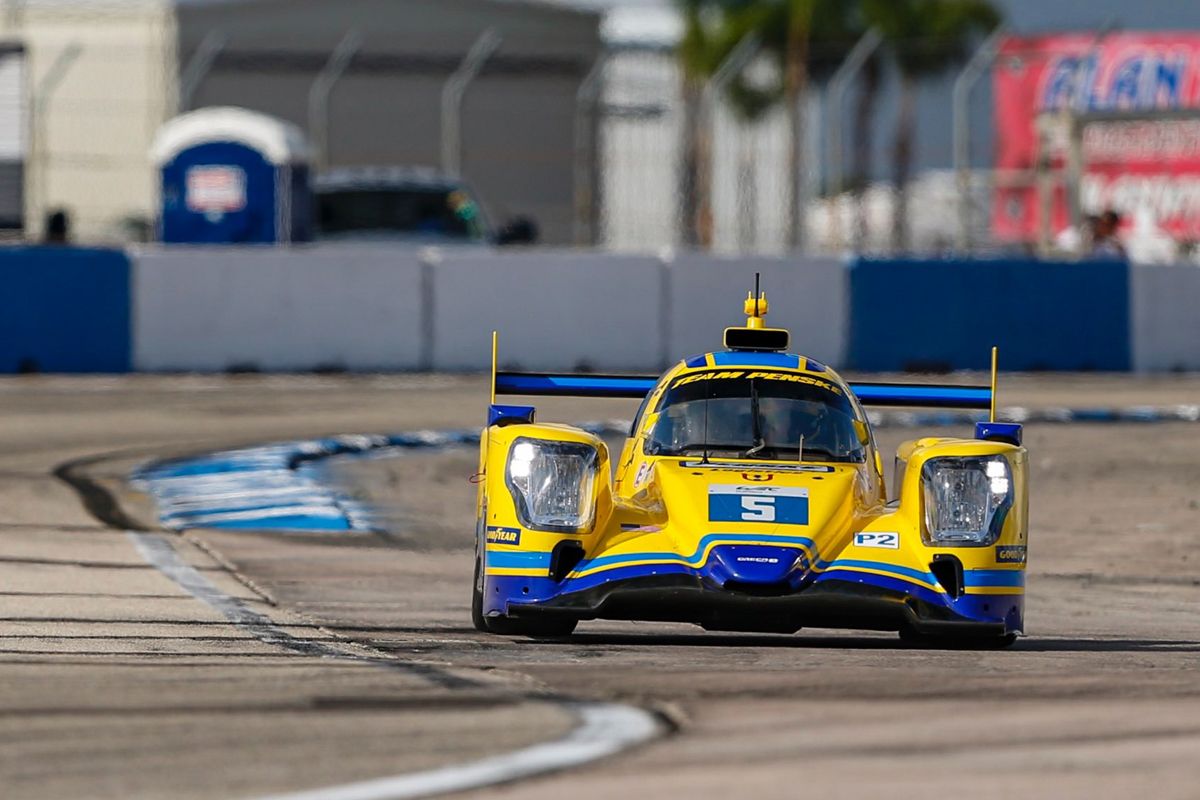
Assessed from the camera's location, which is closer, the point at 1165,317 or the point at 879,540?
the point at 879,540

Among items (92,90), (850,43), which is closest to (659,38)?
(850,43)

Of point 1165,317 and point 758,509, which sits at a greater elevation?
point 1165,317

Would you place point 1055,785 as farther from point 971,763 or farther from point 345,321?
point 345,321

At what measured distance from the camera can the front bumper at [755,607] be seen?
A: 8.17 meters

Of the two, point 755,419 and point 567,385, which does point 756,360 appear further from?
point 567,385

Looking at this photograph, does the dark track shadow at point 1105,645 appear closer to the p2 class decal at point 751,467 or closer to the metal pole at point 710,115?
the p2 class decal at point 751,467

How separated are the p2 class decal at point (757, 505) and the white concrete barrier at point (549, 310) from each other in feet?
49.8

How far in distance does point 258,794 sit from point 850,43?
5086cm

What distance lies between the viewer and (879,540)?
8.47m

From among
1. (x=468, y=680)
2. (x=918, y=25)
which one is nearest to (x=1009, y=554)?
(x=468, y=680)

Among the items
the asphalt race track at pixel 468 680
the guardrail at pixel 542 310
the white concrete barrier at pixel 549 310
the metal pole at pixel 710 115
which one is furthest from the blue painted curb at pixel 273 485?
the metal pole at pixel 710 115

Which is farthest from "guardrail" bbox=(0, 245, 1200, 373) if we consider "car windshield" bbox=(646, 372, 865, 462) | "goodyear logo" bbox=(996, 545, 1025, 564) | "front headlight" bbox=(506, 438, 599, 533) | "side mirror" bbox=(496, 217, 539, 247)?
"goodyear logo" bbox=(996, 545, 1025, 564)

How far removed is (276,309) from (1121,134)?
39090mm

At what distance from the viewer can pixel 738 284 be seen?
24328mm
